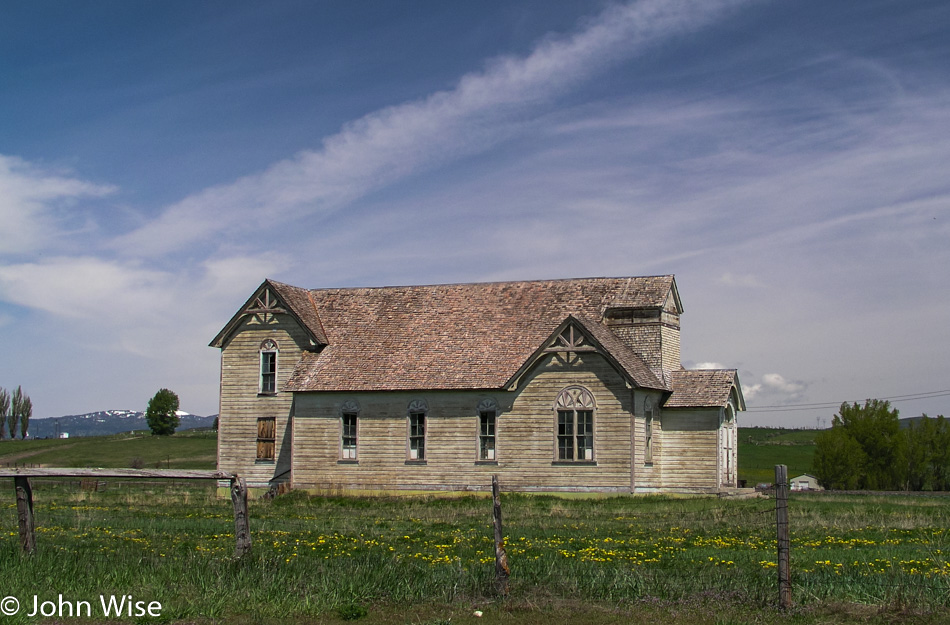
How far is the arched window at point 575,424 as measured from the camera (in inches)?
1387

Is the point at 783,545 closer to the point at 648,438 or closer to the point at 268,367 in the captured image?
the point at 648,438

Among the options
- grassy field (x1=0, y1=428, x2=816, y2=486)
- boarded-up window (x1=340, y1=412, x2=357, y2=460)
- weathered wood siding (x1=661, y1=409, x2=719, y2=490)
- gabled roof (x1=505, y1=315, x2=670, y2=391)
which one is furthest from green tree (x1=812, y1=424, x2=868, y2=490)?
boarded-up window (x1=340, y1=412, x2=357, y2=460)

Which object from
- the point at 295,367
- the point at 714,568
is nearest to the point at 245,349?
the point at 295,367

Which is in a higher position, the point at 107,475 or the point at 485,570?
the point at 107,475

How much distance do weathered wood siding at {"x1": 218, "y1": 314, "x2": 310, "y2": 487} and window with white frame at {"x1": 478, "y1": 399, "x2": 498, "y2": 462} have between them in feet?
26.9

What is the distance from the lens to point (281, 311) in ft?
132

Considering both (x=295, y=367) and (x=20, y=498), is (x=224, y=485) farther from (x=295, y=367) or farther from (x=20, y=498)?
(x=20, y=498)

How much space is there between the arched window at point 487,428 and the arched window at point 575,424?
2.49 m

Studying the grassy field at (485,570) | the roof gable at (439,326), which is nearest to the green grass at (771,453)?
the roof gable at (439,326)

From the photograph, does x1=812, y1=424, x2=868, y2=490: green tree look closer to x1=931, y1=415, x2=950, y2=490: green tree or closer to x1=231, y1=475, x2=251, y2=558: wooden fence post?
x1=931, y1=415, x2=950, y2=490: green tree

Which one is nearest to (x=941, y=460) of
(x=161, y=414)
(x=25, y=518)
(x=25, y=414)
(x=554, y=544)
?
(x=554, y=544)

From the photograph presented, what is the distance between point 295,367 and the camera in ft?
130

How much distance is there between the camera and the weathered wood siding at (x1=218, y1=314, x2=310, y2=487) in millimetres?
39500

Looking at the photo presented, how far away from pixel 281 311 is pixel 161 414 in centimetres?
9992
